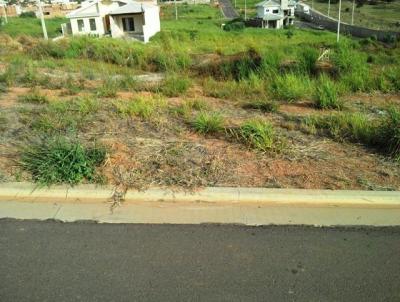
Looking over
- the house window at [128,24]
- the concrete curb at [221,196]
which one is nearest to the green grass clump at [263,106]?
the concrete curb at [221,196]

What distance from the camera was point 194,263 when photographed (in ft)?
10.2

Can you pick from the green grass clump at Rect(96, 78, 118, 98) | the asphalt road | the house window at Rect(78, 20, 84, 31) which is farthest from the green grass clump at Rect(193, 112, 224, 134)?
the house window at Rect(78, 20, 84, 31)

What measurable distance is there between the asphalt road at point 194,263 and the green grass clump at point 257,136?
1.60 m

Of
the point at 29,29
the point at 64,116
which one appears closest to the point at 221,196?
the point at 64,116

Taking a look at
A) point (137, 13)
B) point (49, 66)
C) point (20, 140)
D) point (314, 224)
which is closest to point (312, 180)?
point (314, 224)

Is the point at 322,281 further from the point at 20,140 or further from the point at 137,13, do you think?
the point at 137,13

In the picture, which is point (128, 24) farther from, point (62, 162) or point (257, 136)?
point (62, 162)

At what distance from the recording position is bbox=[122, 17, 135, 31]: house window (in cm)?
4544

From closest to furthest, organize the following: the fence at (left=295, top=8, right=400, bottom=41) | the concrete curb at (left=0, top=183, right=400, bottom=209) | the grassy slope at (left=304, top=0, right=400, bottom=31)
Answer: the concrete curb at (left=0, top=183, right=400, bottom=209) < the fence at (left=295, top=8, right=400, bottom=41) < the grassy slope at (left=304, top=0, right=400, bottom=31)

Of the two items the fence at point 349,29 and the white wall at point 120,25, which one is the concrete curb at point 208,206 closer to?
the fence at point 349,29

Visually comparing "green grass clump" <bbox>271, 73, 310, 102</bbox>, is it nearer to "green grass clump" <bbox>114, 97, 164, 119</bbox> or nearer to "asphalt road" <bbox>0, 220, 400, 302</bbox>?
"green grass clump" <bbox>114, 97, 164, 119</bbox>

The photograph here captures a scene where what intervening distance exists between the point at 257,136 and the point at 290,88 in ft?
9.80

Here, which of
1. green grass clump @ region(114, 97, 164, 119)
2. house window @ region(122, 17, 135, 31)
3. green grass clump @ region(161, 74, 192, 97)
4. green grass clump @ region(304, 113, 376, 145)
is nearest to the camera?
green grass clump @ region(304, 113, 376, 145)

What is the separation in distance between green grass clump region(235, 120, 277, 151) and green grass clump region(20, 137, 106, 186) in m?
1.85
